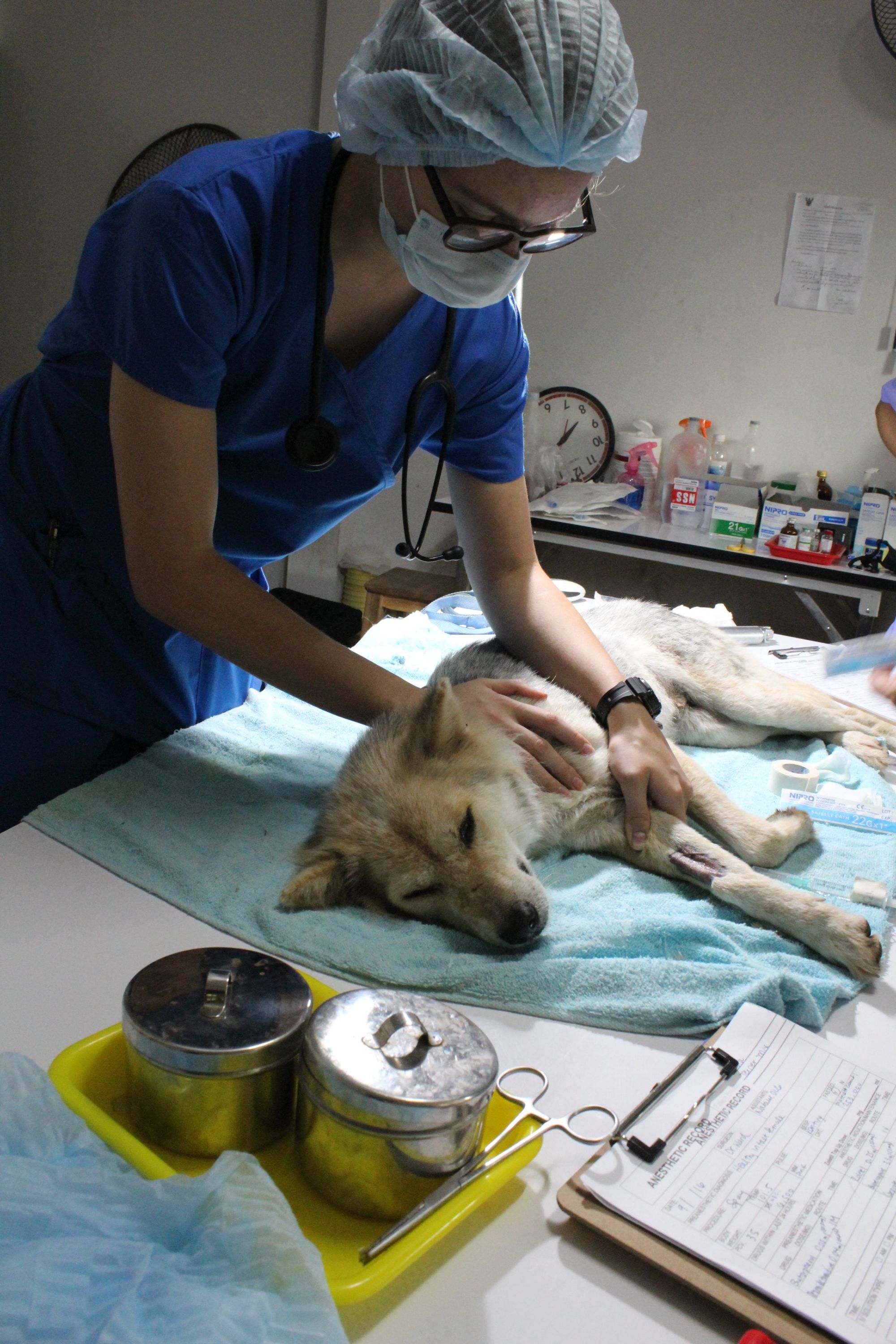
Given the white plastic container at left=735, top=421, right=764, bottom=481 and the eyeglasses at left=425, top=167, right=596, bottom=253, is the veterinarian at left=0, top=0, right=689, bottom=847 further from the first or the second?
the white plastic container at left=735, top=421, right=764, bottom=481

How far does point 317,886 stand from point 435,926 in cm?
22

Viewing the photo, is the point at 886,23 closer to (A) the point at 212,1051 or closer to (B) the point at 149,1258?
(A) the point at 212,1051

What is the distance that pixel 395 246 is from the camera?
1.63 meters

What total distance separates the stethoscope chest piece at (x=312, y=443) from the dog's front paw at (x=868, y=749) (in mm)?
1522

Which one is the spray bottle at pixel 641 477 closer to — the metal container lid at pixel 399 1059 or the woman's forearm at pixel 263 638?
the woman's forearm at pixel 263 638

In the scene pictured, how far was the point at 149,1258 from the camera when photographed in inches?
31.7

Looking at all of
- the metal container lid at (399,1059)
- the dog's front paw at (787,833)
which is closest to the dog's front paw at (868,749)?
the dog's front paw at (787,833)

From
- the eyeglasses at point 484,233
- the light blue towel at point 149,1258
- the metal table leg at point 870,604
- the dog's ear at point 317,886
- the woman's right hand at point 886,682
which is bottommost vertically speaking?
the metal table leg at point 870,604

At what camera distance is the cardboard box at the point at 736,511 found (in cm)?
484

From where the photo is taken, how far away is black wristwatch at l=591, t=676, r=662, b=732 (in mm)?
2143

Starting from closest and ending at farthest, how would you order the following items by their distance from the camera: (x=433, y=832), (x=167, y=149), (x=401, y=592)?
(x=433, y=832) → (x=401, y=592) → (x=167, y=149)

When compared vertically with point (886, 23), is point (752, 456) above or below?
below

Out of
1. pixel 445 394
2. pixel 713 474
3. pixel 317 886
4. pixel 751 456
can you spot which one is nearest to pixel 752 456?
pixel 751 456

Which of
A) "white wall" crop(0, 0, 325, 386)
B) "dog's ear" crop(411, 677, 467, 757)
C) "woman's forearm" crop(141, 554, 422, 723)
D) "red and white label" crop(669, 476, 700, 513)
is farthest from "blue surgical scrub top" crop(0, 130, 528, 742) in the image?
"white wall" crop(0, 0, 325, 386)
